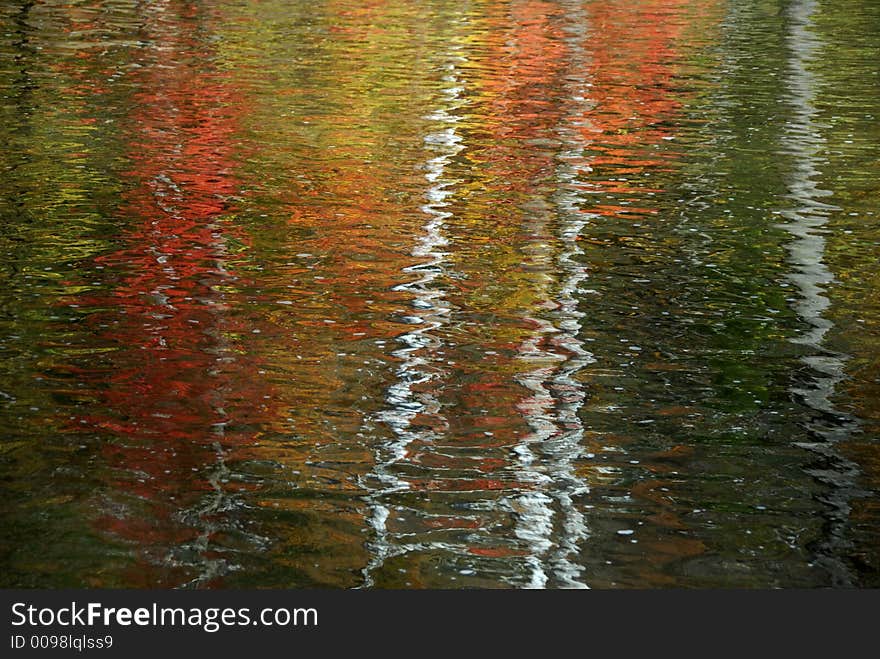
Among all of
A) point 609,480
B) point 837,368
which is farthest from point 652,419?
point 837,368

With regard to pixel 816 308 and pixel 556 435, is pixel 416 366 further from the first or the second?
pixel 816 308

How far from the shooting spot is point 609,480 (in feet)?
18.4

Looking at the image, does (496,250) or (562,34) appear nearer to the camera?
(496,250)

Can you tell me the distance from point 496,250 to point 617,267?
80 centimetres

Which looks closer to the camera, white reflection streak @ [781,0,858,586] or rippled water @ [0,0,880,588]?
rippled water @ [0,0,880,588]

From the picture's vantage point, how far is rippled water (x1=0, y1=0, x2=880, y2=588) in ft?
16.8

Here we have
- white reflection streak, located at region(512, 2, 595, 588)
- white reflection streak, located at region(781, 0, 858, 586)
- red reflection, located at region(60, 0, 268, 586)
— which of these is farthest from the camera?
white reflection streak, located at region(781, 0, 858, 586)

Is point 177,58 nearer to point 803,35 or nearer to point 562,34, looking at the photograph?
point 562,34

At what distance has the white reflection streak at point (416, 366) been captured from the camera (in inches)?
206

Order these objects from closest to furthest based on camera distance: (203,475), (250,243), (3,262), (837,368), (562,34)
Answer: (203,475) → (837,368) → (3,262) → (250,243) → (562,34)

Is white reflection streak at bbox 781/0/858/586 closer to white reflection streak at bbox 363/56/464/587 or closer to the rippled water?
the rippled water

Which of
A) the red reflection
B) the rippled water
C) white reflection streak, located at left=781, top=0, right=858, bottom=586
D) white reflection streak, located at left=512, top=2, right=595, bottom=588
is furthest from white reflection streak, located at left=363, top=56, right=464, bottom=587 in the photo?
white reflection streak, located at left=781, top=0, right=858, bottom=586

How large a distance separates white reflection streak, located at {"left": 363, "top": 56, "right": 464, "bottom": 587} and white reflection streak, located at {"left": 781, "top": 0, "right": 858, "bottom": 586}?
59.0 inches

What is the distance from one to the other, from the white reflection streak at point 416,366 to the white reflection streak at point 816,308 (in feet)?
4.92
